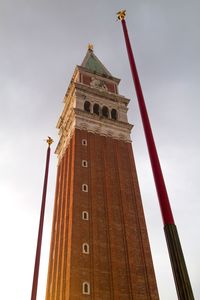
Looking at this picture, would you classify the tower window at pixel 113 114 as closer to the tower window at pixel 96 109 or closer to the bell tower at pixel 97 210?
the bell tower at pixel 97 210

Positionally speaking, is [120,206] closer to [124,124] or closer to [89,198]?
[89,198]

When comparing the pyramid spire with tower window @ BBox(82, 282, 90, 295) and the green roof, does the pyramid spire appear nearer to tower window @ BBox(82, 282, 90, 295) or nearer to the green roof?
the green roof

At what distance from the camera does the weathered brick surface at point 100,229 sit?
25891 mm

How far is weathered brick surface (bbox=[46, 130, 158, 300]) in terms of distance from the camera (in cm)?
2589

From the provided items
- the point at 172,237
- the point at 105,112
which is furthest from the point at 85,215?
the point at 172,237

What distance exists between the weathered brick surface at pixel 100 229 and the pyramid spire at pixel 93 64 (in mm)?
15868

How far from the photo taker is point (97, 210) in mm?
31047

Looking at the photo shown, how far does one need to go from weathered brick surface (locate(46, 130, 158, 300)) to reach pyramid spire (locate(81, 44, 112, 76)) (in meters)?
15.9

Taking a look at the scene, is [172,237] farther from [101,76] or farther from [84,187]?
[101,76]

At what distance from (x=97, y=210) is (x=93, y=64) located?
2949cm

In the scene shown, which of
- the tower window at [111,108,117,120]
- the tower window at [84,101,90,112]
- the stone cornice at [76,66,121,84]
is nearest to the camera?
the tower window at [84,101,90,112]

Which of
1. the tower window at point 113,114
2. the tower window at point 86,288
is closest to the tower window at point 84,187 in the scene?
the tower window at point 86,288

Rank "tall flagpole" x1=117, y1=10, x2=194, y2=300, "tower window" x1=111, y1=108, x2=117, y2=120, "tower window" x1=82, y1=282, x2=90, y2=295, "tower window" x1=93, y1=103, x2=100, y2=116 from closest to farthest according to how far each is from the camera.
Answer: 1. "tall flagpole" x1=117, y1=10, x2=194, y2=300
2. "tower window" x1=82, y1=282, x2=90, y2=295
3. "tower window" x1=93, y1=103, x2=100, y2=116
4. "tower window" x1=111, y1=108, x2=117, y2=120

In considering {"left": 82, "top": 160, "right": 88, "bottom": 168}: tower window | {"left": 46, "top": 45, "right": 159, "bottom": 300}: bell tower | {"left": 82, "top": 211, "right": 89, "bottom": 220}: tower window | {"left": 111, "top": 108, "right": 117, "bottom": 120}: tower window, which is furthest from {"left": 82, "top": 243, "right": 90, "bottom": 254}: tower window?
{"left": 111, "top": 108, "right": 117, "bottom": 120}: tower window
